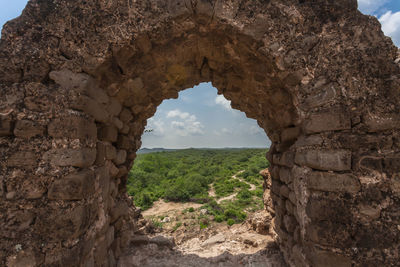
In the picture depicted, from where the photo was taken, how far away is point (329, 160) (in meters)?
1.94

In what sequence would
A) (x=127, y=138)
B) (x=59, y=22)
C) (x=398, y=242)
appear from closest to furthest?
(x=398, y=242) < (x=59, y=22) < (x=127, y=138)

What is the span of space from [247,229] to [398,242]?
9.79 feet

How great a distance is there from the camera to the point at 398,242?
70.4 inches

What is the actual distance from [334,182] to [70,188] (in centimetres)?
258

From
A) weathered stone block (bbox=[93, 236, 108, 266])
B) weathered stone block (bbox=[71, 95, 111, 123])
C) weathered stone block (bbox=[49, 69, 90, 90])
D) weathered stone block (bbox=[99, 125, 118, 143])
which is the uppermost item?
weathered stone block (bbox=[49, 69, 90, 90])

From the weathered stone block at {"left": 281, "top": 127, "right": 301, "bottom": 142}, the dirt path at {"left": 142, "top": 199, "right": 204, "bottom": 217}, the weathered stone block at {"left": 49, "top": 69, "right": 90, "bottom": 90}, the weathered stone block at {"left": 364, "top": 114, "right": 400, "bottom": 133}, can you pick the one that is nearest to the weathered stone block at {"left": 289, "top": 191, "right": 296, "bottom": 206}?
the weathered stone block at {"left": 281, "top": 127, "right": 301, "bottom": 142}

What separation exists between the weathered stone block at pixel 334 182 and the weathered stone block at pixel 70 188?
231 cm

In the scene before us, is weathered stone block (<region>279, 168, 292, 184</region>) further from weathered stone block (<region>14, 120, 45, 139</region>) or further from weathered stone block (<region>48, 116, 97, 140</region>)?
weathered stone block (<region>14, 120, 45, 139</region>)

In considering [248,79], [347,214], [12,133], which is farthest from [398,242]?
[12,133]

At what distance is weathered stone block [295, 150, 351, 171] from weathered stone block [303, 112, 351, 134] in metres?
0.23

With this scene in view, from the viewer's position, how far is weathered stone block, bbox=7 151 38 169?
185 cm

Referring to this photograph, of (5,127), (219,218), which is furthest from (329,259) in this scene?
(219,218)

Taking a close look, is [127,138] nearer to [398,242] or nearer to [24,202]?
[24,202]

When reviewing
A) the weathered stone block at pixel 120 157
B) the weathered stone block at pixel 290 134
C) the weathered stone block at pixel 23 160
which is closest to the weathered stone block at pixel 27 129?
the weathered stone block at pixel 23 160
